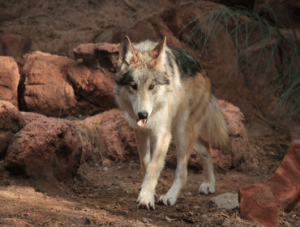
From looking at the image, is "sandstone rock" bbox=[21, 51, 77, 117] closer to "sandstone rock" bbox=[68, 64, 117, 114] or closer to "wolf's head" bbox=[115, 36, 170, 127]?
"sandstone rock" bbox=[68, 64, 117, 114]

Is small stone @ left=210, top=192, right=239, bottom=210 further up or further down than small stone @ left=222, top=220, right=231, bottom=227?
further down

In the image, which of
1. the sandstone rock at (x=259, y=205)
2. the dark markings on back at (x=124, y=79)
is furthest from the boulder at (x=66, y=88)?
the sandstone rock at (x=259, y=205)

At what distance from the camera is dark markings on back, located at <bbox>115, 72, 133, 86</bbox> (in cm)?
334

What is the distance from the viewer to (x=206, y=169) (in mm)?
4414

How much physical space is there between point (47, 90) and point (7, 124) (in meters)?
2.39

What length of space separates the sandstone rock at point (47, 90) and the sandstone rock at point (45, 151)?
7.21ft

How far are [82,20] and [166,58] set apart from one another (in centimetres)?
458

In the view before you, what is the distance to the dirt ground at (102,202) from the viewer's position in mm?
2404

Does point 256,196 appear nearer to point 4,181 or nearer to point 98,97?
point 4,181

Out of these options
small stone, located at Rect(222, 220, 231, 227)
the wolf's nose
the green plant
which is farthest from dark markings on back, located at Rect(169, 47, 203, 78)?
small stone, located at Rect(222, 220, 231, 227)

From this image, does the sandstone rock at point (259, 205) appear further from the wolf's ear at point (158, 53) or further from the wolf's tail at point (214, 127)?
the wolf's tail at point (214, 127)

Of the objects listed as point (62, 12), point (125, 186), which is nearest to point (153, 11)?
point (62, 12)

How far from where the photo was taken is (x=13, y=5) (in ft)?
25.7

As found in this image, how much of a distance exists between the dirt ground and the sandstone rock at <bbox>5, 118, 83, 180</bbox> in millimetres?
111
